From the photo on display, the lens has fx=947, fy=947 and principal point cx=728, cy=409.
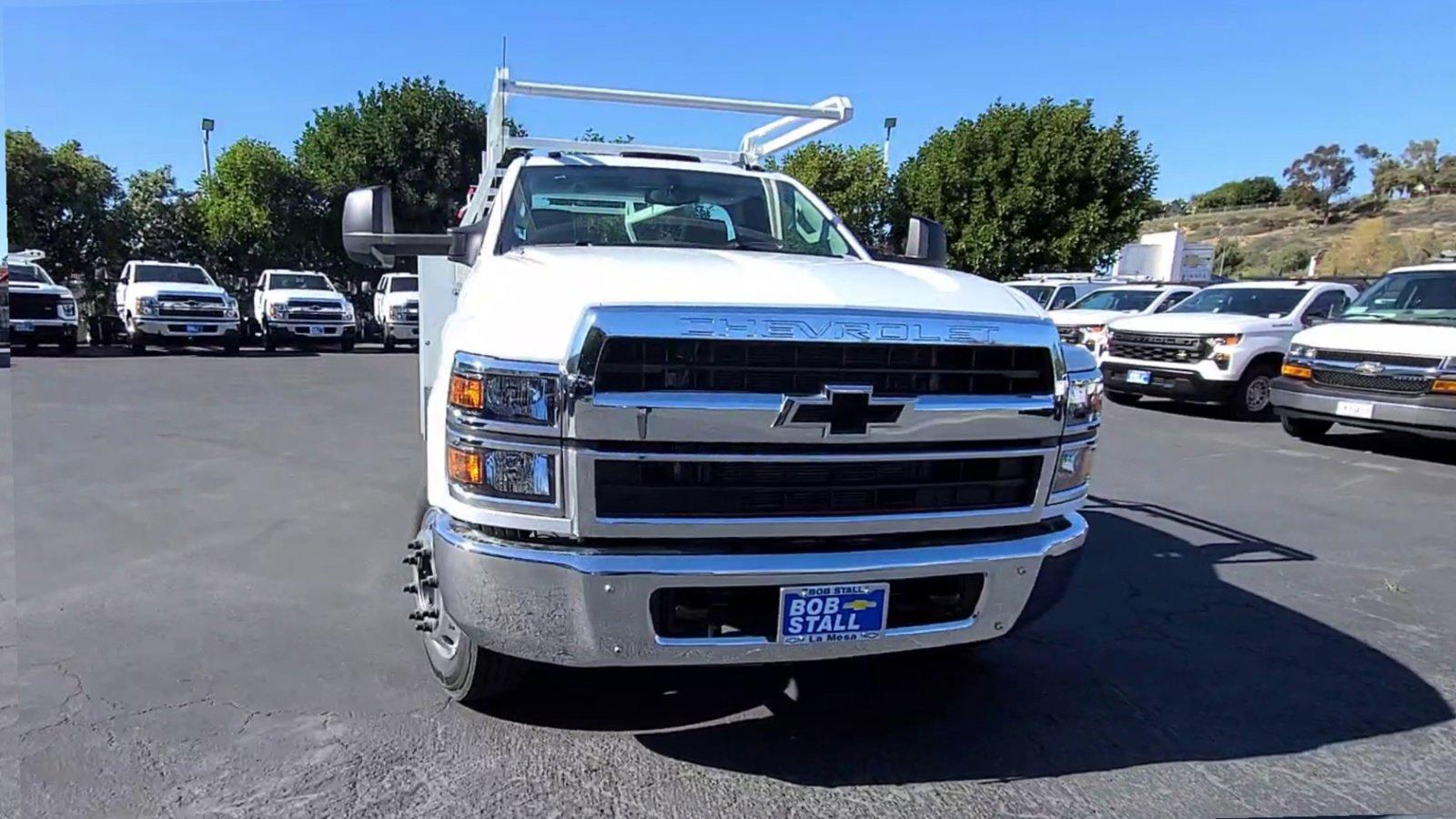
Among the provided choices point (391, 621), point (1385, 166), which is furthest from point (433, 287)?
point (1385, 166)

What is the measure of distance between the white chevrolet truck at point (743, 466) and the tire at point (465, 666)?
0.01m

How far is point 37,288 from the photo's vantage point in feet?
54.4

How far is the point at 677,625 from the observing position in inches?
107

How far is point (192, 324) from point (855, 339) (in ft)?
61.8

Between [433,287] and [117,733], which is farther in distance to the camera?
[433,287]

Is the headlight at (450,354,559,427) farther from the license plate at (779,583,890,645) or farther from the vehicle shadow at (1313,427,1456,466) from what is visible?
the vehicle shadow at (1313,427,1456,466)

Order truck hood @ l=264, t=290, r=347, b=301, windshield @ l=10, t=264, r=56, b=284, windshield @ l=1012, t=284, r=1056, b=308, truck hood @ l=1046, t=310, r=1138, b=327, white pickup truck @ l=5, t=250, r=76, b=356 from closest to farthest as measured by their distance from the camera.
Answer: truck hood @ l=1046, t=310, r=1138, b=327, white pickup truck @ l=5, t=250, r=76, b=356, windshield @ l=10, t=264, r=56, b=284, windshield @ l=1012, t=284, r=1056, b=308, truck hood @ l=264, t=290, r=347, b=301

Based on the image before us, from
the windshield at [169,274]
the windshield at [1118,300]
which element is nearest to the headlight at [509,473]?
the windshield at [1118,300]

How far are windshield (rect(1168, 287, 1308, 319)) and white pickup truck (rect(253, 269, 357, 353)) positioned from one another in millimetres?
16528

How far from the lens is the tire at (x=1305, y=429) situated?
33.2ft

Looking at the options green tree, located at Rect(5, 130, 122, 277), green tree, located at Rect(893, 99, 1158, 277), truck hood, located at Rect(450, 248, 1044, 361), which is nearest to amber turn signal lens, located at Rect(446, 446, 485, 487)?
truck hood, located at Rect(450, 248, 1044, 361)

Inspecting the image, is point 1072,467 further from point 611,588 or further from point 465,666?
point 465,666

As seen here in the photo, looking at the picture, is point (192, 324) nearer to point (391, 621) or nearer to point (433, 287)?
point (433, 287)

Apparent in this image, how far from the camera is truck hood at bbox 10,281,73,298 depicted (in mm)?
16234
